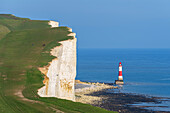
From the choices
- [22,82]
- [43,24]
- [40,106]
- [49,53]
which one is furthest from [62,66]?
[43,24]

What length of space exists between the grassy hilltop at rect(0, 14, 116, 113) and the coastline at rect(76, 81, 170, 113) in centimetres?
935

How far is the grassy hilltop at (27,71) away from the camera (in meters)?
26.5

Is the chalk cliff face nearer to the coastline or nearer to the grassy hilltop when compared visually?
the grassy hilltop

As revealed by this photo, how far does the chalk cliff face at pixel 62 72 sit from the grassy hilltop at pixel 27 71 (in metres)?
0.85

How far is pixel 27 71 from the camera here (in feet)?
117

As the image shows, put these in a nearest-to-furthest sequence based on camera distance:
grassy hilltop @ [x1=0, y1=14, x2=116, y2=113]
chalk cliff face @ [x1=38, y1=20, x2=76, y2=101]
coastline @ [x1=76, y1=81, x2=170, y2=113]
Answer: grassy hilltop @ [x1=0, y1=14, x2=116, y2=113], chalk cliff face @ [x1=38, y1=20, x2=76, y2=101], coastline @ [x1=76, y1=81, x2=170, y2=113]

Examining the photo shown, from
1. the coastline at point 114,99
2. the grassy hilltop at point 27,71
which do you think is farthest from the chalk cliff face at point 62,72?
the coastline at point 114,99

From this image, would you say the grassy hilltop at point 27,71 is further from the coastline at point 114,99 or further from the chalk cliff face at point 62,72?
the coastline at point 114,99

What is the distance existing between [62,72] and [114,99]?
15207 millimetres

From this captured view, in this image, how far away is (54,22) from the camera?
229 feet

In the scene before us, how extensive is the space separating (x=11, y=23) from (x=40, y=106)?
4275 cm

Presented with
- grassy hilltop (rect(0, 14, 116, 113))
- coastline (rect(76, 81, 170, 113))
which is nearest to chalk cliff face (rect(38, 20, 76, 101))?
grassy hilltop (rect(0, 14, 116, 113))

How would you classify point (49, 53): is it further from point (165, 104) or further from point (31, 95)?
point (165, 104)

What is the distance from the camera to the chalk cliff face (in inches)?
1508
